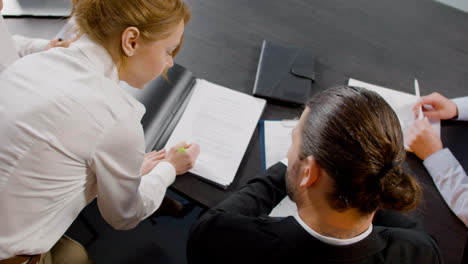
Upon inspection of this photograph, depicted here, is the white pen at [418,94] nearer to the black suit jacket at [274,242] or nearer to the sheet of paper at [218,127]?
the black suit jacket at [274,242]

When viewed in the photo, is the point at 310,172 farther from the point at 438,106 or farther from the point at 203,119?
the point at 438,106

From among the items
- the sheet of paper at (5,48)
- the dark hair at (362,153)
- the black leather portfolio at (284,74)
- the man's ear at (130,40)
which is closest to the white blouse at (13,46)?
the sheet of paper at (5,48)

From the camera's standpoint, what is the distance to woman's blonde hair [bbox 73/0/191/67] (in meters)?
0.66

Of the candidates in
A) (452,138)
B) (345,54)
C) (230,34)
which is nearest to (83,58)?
(230,34)

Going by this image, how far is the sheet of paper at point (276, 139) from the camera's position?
3.07ft

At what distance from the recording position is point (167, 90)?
1005 mm

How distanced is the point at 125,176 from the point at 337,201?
46 centimetres

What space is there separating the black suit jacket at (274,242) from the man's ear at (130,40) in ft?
1.38

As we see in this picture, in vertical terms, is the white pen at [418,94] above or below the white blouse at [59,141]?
above

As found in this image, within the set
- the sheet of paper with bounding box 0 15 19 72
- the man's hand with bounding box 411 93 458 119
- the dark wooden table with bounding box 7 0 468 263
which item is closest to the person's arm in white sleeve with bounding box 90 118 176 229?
the dark wooden table with bounding box 7 0 468 263

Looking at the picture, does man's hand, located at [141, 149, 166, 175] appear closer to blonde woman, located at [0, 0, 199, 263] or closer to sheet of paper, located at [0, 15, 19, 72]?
blonde woman, located at [0, 0, 199, 263]

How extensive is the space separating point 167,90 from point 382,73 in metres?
0.79

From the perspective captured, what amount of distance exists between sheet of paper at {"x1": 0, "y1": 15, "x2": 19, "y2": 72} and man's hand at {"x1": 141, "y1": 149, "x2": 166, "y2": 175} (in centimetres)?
51

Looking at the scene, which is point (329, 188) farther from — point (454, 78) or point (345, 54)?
point (454, 78)
